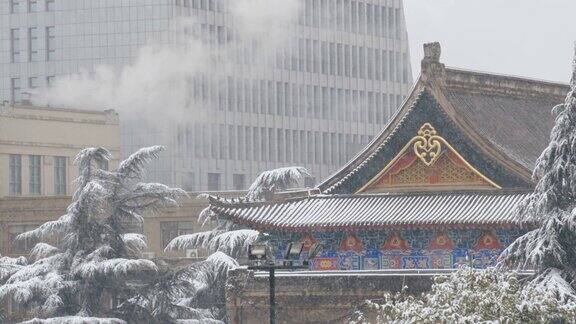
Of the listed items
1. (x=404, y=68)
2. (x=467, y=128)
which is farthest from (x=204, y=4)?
(x=467, y=128)

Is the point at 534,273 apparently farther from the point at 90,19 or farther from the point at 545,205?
the point at 90,19

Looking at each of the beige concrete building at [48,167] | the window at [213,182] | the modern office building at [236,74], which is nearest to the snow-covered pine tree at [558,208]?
the beige concrete building at [48,167]

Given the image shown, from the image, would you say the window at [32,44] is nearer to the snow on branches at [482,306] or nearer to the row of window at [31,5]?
the row of window at [31,5]

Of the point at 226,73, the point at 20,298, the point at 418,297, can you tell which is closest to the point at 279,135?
the point at 226,73

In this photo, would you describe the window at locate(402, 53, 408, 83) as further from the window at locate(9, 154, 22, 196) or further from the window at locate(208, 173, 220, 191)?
the window at locate(9, 154, 22, 196)

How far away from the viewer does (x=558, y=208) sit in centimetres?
5528

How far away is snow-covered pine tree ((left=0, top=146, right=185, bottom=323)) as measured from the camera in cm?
7712

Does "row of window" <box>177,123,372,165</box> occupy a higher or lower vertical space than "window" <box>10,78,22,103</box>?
lower

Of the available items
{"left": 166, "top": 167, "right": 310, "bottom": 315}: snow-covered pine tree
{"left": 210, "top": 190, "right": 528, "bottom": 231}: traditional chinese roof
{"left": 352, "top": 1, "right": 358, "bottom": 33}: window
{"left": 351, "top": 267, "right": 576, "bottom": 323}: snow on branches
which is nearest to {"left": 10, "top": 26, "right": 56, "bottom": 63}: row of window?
{"left": 352, "top": 1, "right": 358, "bottom": 33}: window

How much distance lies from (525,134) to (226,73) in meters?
77.8

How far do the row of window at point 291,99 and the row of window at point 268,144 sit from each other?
1.47 metres

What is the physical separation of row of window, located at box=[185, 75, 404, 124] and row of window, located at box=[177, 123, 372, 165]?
4.82 ft

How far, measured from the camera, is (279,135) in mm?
151875

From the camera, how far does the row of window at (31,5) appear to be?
5684 inches
